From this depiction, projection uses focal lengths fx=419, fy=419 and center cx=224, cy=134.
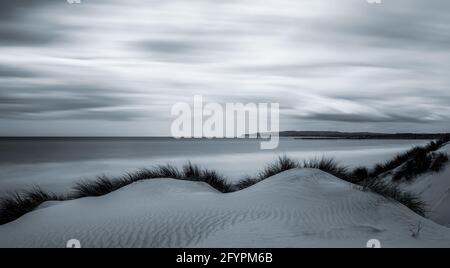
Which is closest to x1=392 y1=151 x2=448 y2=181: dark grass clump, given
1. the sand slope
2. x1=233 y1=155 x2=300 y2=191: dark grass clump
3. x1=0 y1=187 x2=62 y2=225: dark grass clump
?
A: the sand slope

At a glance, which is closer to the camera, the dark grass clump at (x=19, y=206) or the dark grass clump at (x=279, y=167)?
the dark grass clump at (x=19, y=206)

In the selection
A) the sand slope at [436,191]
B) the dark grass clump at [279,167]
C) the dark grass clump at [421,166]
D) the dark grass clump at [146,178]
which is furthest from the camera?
the dark grass clump at [421,166]

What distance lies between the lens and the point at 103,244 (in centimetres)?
458

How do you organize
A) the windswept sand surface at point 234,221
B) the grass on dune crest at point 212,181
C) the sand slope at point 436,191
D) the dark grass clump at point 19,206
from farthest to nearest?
the sand slope at point 436,191, the grass on dune crest at point 212,181, the dark grass clump at point 19,206, the windswept sand surface at point 234,221

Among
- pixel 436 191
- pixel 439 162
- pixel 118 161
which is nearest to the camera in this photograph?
pixel 436 191

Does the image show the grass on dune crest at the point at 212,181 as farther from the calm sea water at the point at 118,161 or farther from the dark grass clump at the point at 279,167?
the calm sea water at the point at 118,161

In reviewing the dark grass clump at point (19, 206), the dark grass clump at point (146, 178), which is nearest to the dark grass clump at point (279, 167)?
the dark grass clump at point (146, 178)

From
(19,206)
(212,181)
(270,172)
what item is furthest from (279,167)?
(19,206)

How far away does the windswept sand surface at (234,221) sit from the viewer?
4.45m

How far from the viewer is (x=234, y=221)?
16.2ft

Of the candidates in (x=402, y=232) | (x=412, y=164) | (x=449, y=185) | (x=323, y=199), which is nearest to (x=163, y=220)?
(x=323, y=199)

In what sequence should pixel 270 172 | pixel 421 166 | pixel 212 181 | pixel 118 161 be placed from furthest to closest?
pixel 118 161 < pixel 421 166 < pixel 270 172 < pixel 212 181

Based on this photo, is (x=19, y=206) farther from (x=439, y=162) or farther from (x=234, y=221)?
(x=439, y=162)
